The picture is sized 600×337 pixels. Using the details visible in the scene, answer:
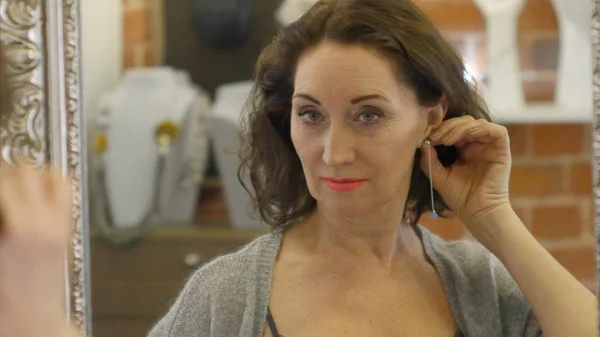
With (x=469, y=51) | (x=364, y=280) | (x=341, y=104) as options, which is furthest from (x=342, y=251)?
(x=469, y=51)

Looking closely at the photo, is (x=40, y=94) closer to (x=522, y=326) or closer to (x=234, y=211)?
(x=234, y=211)

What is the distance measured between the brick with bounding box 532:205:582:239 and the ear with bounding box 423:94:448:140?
144mm

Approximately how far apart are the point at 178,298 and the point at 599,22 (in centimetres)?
42

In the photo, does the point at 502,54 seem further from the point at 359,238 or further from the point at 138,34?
the point at 138,34

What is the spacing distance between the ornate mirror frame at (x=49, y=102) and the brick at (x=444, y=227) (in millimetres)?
305

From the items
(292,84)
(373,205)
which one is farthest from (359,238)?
(292,84)

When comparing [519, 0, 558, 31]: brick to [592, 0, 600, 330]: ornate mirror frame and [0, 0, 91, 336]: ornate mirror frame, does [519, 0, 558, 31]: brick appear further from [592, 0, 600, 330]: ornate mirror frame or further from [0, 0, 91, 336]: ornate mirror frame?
[0, 0, 91, 336]: ornate mirror frame

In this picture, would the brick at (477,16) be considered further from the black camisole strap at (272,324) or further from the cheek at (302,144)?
the black camisole strap at (272,324)

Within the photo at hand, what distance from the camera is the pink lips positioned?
605mm

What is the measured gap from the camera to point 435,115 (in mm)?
644

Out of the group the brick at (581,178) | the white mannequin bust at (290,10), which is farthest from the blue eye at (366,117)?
the brick at (581,178)

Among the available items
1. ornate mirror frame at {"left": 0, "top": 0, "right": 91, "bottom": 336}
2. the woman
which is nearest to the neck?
the woman

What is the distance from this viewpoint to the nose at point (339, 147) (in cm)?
59

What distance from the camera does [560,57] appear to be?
73 cm
